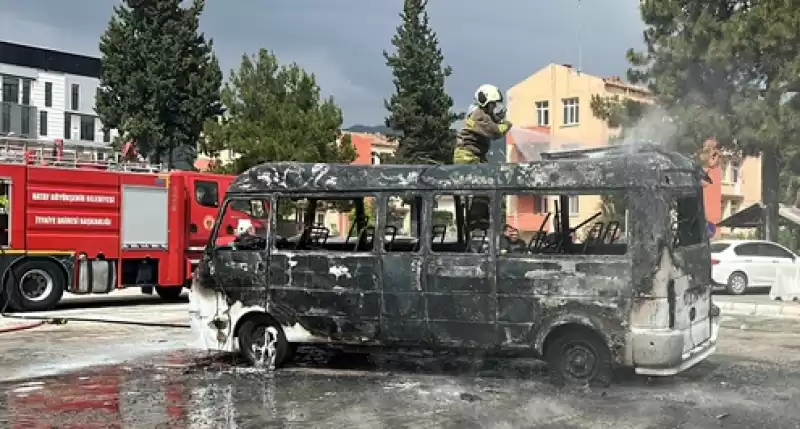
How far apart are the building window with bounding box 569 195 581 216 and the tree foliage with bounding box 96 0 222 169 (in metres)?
24.8

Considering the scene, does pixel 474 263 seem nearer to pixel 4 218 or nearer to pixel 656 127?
pixel 4 218

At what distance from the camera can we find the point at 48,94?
60.9 metres

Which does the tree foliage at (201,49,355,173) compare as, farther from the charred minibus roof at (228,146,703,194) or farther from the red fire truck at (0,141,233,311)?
the charred minibus roof at (228,146,703,194)

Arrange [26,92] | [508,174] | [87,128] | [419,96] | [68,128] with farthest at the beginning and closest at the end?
[87,128] → [68,128] → [26,92] → [419,96] → [508,174]

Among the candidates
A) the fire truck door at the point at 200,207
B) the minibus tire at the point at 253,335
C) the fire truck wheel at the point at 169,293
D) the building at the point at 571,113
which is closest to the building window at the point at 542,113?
the building at the point at 571,113

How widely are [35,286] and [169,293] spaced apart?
343cm

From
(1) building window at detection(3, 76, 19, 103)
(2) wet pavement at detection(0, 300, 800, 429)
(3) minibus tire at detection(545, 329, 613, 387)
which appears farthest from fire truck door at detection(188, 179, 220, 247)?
(1) building window at detection(3, 76, 19, 103)

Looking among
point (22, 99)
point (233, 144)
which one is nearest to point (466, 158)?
point (233, 144)

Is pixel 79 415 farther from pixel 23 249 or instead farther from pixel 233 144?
pixel 233 144

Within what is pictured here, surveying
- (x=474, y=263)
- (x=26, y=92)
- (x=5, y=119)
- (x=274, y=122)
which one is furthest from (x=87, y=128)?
(x=474, y=263)

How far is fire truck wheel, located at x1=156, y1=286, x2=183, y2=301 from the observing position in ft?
60.8

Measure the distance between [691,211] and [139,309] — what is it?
466 inches

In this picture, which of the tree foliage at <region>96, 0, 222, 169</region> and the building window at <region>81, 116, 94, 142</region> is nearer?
the tree foliage at <region>96, 0, 222, 169</region>

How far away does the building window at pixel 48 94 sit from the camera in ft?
199
